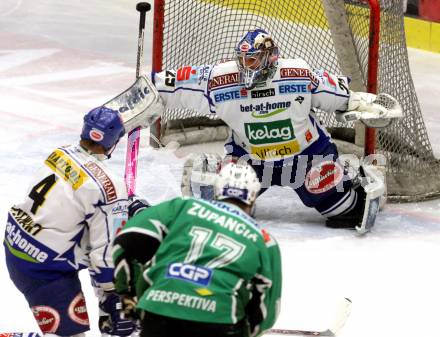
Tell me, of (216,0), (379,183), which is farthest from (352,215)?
(216,0)

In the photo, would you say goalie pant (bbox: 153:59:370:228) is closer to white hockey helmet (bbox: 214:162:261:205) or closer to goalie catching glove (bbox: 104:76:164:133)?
goalie catching glove (bbox: 104:76:164:133)

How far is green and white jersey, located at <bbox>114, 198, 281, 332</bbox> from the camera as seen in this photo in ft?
10.3

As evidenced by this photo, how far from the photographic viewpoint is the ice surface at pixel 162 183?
500 cm

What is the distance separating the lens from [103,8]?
1112 cm

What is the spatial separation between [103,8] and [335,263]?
610 centimetres

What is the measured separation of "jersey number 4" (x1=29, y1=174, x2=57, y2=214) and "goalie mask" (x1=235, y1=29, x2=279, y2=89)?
1863mm

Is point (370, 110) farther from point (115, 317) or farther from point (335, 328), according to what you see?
point (115, 317)

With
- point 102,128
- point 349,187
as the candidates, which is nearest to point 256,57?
point 349,187

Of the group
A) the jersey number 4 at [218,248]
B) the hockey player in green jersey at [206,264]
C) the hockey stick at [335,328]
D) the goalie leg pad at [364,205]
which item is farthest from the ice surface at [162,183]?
the jersey number 4 at [218,248]

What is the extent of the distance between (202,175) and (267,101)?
0.49 meters

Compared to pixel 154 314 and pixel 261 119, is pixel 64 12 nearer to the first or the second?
pixel 261 119

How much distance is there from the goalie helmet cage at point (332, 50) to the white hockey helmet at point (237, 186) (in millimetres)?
3228

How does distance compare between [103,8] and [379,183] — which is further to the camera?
[103,8]

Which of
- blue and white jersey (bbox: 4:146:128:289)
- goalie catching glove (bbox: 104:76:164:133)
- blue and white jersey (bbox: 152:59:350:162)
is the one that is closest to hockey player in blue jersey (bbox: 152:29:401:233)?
blue and white jersey (bbox: 152:59:350:162)
